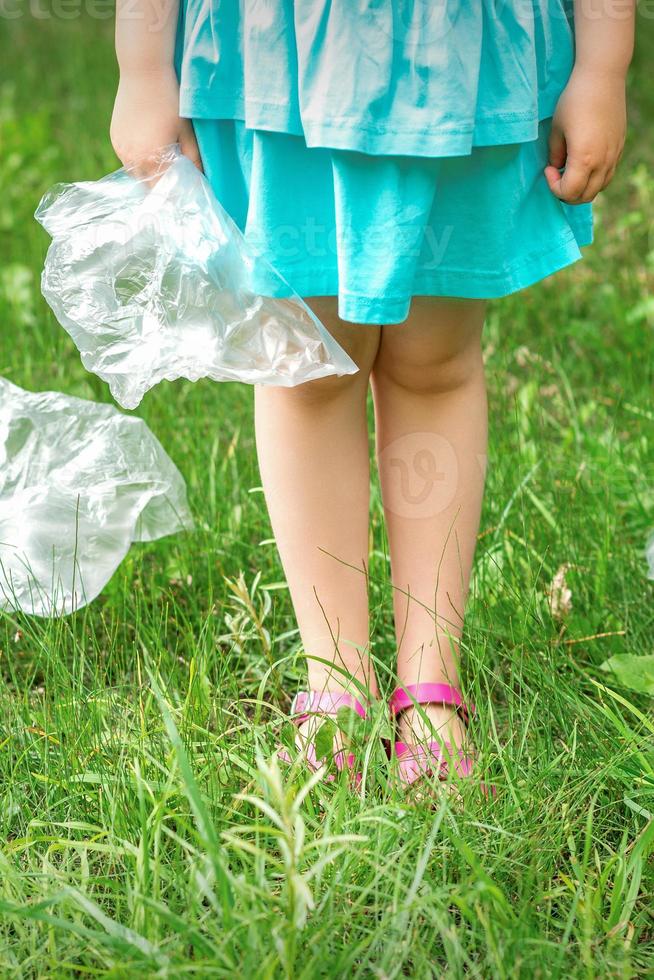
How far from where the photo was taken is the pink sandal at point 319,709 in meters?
1.21

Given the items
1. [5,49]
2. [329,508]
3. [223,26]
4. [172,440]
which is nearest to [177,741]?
[329,508]

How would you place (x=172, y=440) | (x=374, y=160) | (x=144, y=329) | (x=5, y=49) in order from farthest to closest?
(x=5, y=49), (x=172, y=440), (x=144, y=329), (x=374, y=160)

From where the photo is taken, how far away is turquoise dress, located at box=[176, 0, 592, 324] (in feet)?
3.56

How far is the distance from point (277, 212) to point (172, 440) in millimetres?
835

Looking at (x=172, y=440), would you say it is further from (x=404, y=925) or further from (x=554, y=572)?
(x=404, y=925)

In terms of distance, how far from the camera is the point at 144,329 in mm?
1262

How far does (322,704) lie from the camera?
4.31 feet

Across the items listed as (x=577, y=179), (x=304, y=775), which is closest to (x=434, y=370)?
(x=577, y=179)

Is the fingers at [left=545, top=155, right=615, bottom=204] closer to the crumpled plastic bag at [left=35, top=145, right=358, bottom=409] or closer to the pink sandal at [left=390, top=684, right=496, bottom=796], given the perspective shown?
the crumpled plastic bag at [left=35, top=145, right=358, bottom=409]

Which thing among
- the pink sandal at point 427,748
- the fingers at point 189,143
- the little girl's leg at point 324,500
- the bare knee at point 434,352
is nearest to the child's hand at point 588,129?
the bare knee at point 434,352

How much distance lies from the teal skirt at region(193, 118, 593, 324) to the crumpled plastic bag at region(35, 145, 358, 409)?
47 millimetres

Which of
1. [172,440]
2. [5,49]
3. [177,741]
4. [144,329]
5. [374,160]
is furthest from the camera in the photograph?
[5,49]
